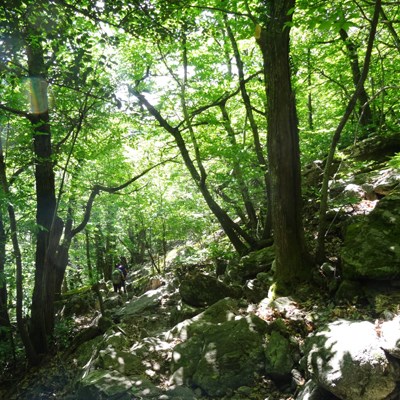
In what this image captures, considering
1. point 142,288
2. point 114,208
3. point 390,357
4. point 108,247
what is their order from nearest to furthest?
point 390,357
point 142,288
point 114,208
point 108,247

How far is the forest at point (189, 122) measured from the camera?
516 centimetres

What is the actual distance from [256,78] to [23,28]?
25.7 ft

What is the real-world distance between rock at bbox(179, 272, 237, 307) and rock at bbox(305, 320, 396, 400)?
12.6 feet

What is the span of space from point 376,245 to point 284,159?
2.13 metres

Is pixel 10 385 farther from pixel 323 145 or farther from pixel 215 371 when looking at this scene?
pixel 323 145

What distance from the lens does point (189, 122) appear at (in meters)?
10.5

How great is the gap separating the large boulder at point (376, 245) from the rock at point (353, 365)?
1.31m

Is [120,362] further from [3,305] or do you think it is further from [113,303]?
[113,303]

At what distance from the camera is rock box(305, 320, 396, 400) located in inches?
131

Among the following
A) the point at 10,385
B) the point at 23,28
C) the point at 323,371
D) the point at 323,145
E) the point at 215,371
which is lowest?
the point at 10,385

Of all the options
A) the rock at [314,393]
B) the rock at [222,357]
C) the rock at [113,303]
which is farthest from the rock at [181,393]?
the rock at [113,303]

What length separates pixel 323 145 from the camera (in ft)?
41.3

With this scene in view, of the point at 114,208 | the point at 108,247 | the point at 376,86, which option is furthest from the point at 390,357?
the point at 108,247

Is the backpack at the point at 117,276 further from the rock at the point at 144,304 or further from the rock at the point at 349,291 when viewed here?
the rock at the point at 349,291
